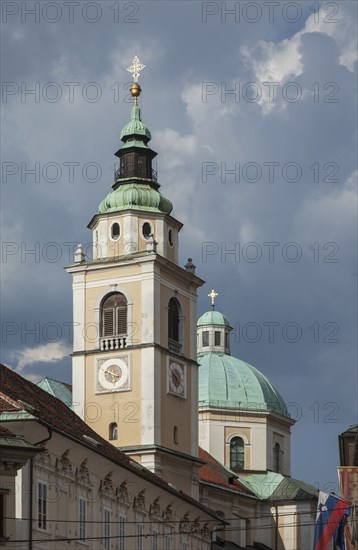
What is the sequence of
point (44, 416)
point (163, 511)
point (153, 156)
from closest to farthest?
1. point (44, 416)
2. point (163, 511)
3. point (153, 156)

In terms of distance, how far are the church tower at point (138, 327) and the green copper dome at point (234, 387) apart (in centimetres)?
2187

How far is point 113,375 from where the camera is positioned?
282 ft

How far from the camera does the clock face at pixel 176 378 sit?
8700 centimetres

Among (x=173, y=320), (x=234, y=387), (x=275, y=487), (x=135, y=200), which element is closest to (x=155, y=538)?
(x=173, y=320)

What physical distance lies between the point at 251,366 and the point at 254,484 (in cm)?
1091

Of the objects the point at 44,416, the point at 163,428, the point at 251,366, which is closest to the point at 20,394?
the point at 44,416

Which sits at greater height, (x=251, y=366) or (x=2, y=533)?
(x=251, y=366)

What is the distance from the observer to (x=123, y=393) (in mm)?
85750

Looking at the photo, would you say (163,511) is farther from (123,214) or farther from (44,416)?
(123,214)

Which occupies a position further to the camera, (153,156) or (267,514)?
(267,514)

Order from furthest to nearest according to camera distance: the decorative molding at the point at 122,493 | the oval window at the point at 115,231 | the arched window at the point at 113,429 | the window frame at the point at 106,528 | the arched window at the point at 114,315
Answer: the oval window at the point at 115,231 → the arched window at the point at 114,315 → the arched window at the point at 113,429 → the decorative molding at the point at 122,493 → the window frame at the point at 106,528

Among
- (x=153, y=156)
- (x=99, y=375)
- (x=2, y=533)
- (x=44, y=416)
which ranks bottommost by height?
(x=2, y=533)

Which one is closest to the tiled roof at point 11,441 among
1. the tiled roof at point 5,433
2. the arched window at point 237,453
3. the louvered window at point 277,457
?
the tiled roof at point 5,433

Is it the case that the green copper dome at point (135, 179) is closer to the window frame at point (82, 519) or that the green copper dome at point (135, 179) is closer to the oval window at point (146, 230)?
the oval window at point (146, 230)
